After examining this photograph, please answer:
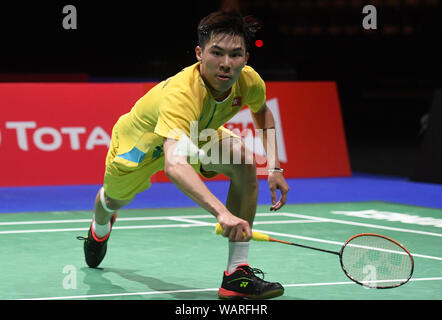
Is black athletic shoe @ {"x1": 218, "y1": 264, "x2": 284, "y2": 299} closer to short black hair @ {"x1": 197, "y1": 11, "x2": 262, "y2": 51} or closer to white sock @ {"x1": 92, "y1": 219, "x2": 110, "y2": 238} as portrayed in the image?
white sock @ {"x1": 92, "y1": 219, "x2": 110, "y2": 238}

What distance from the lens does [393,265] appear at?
16.9 feet

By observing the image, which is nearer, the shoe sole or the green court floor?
the shoe sole

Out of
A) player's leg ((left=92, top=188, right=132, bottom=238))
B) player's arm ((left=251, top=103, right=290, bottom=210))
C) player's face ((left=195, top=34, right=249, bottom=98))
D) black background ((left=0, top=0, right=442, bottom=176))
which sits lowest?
player's leg ((left=92, top=188, right=132, bottom=238))

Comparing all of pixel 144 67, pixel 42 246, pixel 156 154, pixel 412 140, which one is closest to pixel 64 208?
pixel 42 246

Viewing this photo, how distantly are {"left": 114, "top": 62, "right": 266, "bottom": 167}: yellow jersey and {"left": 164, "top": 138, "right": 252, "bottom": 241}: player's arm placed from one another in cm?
13

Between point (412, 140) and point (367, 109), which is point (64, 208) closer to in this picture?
point (412, 140)

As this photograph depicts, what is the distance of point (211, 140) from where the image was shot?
5.37 meters

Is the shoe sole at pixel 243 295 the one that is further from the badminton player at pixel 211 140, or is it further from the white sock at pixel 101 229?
the white sock at pixel 101 229

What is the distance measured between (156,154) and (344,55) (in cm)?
2029

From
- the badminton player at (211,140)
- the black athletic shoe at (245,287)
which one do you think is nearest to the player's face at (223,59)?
the badminton player at (211,140)

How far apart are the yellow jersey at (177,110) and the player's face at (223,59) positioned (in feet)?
0.31

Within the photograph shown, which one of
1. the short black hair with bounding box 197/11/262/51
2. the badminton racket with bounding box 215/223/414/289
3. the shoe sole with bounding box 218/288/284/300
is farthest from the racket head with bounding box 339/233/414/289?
the short black hair with bounding box 197/11/262/51

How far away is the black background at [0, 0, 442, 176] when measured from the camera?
22703 mm

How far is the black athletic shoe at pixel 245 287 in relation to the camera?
508 centimetres
